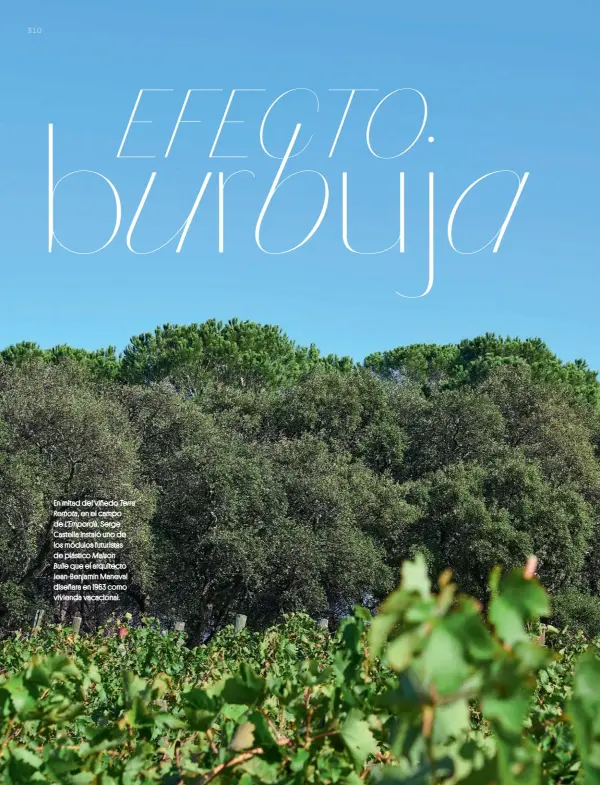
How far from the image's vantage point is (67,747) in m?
2.15

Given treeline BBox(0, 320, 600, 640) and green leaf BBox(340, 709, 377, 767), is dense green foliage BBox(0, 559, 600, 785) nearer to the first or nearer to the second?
green leaf BBox(340, 709, 377, 767)

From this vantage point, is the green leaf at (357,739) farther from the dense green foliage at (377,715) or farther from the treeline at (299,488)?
the treeline at (299,488)

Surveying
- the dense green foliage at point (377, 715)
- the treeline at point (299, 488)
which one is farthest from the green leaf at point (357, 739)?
the treeline at point (299, 488)

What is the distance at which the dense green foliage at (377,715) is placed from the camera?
90 centimetres

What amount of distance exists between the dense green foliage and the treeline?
23558mm

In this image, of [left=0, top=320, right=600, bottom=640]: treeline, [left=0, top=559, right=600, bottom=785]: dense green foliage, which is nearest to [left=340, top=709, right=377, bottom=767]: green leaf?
[left=0, top=559, right=600, bottom=785]: dense green foliage

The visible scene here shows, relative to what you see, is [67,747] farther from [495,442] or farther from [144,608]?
[495,442]

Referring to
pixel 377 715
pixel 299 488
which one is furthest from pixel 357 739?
pixel 299 488

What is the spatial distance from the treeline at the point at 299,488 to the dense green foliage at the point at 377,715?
23.6 metres

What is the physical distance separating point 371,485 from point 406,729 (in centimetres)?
2942

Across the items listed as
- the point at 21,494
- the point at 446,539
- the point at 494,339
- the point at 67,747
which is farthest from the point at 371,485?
the point at 67,747

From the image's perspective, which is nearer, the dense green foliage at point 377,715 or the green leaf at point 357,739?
the dense green foliage at point 377,715

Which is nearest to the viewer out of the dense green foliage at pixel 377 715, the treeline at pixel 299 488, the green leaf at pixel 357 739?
the dense green foliage at pixel 377 715

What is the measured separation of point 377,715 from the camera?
2055 mm
